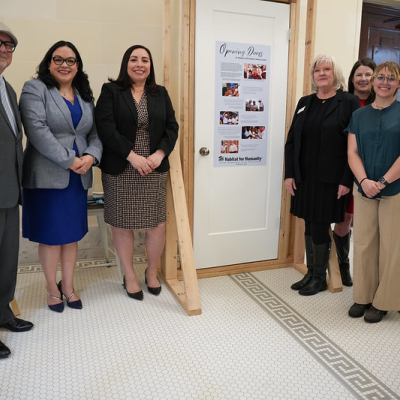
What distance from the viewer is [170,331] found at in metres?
2.21

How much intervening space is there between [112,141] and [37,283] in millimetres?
1230

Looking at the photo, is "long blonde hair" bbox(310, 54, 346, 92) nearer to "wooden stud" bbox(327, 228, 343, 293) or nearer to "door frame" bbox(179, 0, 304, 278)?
"door frame" bbox(179, 0, 304, 278)

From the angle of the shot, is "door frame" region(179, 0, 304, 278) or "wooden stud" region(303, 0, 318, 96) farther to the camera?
"wooden stud" region(303, 0, 318, 96)

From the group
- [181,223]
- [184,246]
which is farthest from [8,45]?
[184,246]

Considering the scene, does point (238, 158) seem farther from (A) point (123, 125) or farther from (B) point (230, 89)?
(A) point (123, 125)

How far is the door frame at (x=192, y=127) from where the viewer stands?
8.63 ft

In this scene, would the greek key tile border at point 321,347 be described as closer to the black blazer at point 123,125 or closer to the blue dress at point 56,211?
the black blazer at point 123,125

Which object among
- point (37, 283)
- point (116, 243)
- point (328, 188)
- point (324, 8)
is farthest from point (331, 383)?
point (324, 8)

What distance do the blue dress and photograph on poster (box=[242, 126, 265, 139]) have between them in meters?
1.21

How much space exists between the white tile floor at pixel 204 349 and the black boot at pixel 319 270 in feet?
0.18

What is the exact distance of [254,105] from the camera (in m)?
2.91

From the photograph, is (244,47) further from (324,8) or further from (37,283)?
(37,283)

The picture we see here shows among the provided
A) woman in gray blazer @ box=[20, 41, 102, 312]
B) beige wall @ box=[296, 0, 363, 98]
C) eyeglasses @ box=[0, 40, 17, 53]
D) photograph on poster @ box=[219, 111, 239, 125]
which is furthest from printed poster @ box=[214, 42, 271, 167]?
eyeglasses @ box=[0, 40, 17, 53]

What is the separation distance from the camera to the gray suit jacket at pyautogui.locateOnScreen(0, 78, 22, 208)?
1842mm
